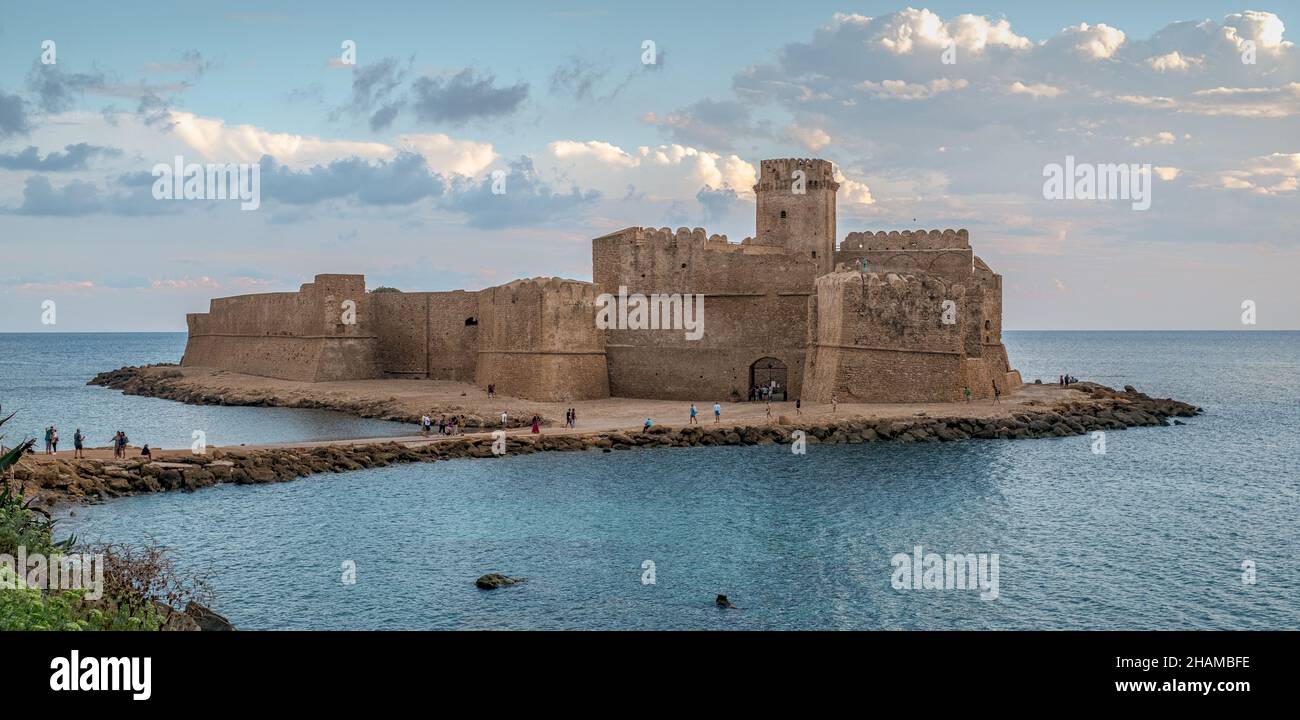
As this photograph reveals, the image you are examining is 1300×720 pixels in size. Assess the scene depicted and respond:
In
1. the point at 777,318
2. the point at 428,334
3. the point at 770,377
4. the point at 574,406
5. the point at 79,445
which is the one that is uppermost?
the point at 777,318

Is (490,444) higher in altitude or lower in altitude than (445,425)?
lower

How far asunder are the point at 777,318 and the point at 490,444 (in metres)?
12.1

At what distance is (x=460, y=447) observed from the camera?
29859 millimetres

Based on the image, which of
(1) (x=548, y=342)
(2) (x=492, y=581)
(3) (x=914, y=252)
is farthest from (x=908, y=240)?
(2) (x=492, y=581)

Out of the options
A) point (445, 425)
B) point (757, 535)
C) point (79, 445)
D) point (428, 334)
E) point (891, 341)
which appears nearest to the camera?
point (757, 535)

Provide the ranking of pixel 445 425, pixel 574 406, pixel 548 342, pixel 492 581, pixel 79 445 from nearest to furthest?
pixel 492 581 → pixel 79 445 → pixel 445 425 → pixel 574 406 → pixel 548 342

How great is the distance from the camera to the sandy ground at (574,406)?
107 ft

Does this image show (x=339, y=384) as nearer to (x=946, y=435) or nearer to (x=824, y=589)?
(x=946, y=435)

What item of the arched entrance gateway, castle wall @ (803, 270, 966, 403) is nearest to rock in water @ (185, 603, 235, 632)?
castle wall @ (803, 270, 966, 403)

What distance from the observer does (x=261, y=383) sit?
49375 mm

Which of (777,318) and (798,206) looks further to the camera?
(798,206)

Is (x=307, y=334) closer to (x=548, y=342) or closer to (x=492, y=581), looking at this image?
(x=548, y=342)

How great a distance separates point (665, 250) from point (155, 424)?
19884 millimetres
